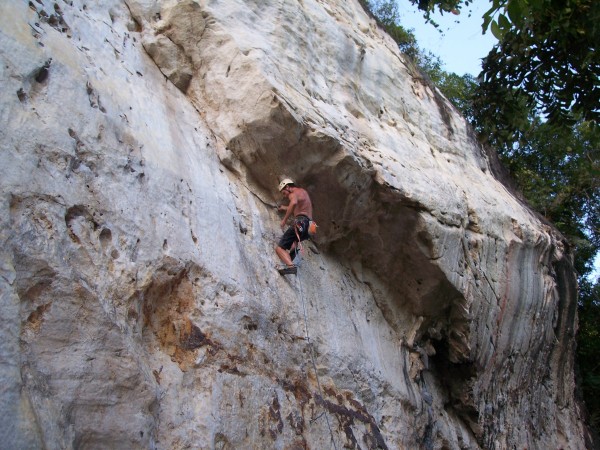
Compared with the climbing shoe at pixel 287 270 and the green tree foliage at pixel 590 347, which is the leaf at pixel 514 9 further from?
the green tree foliage at pixel 590 347

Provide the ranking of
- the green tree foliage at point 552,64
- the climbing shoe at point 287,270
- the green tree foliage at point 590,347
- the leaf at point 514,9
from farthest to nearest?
the green tree foliage at point 590,347
the green tree foliage at point 552,64
the climbing shoe at point 287,270
the leaf at point 514,9

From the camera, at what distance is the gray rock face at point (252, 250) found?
4.75 meters

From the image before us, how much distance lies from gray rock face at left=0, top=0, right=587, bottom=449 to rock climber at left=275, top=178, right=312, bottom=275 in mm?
140

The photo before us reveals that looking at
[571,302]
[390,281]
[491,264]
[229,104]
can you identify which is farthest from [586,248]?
[229,104]

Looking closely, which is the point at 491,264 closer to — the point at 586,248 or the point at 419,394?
the point at 419,394

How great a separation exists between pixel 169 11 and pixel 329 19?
289cm

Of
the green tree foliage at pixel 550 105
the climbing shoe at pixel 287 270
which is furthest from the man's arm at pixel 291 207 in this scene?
the green tree foliage at pixel 550 105

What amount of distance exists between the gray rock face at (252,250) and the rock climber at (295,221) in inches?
5.5

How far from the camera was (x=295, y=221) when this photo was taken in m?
7.32

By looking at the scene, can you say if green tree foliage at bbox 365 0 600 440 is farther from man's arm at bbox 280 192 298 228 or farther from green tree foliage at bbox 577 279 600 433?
man's arm at bbox 280 192 298 228

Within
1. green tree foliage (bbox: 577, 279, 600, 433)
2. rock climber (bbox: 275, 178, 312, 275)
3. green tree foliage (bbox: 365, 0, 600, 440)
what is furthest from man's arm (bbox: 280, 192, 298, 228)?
green tree foliage (bbox: 577, 279, 600, 433)

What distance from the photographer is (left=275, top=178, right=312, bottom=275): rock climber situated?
7.19m

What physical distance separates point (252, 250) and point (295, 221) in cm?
66

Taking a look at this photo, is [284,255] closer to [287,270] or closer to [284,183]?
[287,270]
